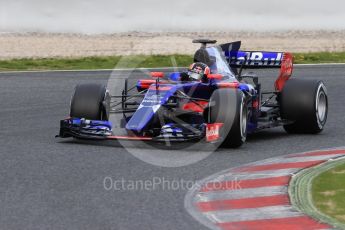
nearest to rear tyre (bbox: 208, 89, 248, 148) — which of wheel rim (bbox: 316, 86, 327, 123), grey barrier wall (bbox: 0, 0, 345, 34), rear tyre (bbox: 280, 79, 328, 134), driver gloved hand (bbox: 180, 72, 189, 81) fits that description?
driver gloved hand (bbox: 180, 72, 189, 81)

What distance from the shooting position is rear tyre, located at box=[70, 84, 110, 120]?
1149cm

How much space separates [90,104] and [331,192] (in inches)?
166

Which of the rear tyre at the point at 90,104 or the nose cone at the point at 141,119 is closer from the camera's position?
the nose cone at the point at 141,119

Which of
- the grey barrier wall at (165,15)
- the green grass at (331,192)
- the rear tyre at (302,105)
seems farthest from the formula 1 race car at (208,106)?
the grey barrier wall at (165,15)

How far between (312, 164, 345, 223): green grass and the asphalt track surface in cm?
108

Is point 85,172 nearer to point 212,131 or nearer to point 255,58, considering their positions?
point 212,131

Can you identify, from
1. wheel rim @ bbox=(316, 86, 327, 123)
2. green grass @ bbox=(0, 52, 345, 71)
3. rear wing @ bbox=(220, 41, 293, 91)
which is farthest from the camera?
green grass @ bbox=(0, 52, 345, 71)

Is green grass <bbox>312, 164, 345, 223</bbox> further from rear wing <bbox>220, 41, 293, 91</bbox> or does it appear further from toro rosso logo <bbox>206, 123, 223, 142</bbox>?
rear wing <bbox>220, 41, 293, 91</bbox>

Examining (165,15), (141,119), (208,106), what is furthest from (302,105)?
(165,15)

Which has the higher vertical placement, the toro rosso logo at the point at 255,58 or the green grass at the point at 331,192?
the toro rosso logo at the point at 255,58

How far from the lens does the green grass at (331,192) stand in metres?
7.38

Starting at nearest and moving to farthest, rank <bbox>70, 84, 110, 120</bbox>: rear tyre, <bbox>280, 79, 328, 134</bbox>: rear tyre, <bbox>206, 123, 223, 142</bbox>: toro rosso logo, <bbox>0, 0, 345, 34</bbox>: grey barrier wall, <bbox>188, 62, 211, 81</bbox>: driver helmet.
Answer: <bbox>206, 123, 223, 142</bbox>: toro rosso logo, <bbox>70, 84, 110, 120</bbox>: rear tyre, <bbox>188, 62, 211, 81</bbox>: driver helmet, <bbox>280, 79, 328, 134</bbox>: rear tyre, <bbox>0, 0, 345, 34</bbox>: grey barrier wall

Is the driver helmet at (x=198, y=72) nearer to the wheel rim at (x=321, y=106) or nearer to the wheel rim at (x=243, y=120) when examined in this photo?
the wheel rim at (x=243, y=120)

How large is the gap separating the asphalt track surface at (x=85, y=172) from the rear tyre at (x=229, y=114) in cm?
15
